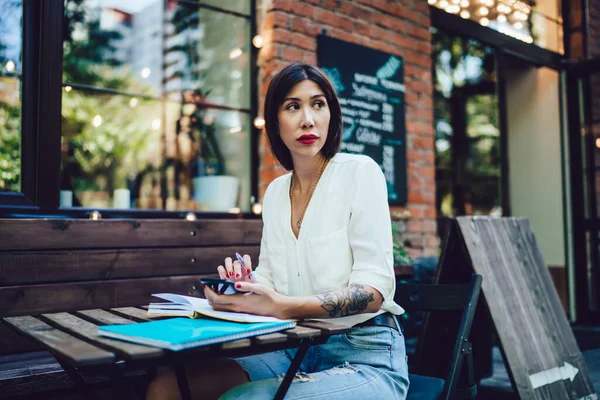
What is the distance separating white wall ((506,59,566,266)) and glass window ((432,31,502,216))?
2.10m

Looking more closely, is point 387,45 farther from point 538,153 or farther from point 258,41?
point 538,153

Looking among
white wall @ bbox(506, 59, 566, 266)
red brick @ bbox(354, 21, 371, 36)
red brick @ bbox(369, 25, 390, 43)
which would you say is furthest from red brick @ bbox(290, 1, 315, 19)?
white wall @ bbox(506, 59, 566, 266)

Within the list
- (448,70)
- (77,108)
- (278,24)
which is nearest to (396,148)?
(278,24)

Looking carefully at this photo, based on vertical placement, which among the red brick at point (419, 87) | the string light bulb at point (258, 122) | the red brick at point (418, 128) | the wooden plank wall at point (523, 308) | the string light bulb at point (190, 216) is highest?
the red brick at point (419, 87)

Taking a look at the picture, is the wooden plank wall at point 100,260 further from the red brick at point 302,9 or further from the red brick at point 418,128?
the red brick at point 418,128

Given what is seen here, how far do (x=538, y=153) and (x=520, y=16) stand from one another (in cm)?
143

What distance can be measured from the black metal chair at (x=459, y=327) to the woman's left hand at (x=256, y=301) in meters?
0.69

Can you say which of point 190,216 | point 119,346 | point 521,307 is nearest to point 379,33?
point 190,216

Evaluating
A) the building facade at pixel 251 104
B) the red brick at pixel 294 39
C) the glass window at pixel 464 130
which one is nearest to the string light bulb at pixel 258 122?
the building facade at pixel 251 104

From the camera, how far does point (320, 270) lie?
175 centimetres

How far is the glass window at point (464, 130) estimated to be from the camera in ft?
26.8

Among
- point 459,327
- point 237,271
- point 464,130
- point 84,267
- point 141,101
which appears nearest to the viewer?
point 237,271

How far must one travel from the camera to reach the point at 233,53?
12.3ft

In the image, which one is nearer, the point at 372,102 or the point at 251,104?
the point at 251,104
